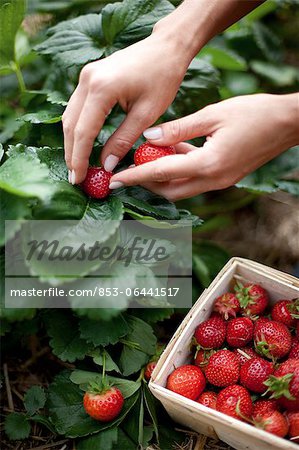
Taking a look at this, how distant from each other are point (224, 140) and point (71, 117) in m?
0.29

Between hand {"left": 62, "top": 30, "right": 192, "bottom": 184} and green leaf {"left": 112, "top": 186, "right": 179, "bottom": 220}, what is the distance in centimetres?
6

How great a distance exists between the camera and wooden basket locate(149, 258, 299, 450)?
34.8 inches

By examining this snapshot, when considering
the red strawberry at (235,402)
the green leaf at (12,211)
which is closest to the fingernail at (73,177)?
the green leaf at (12,211)

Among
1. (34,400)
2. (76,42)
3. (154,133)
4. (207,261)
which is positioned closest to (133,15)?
(76,42)

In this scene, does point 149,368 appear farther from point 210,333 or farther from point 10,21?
point 10,21

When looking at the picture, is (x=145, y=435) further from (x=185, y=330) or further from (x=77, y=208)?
(x=77, y=208)

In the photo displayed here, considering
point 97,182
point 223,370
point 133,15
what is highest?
point 133,15

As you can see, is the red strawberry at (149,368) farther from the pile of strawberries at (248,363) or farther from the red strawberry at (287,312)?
the red strawberry at (287,312)

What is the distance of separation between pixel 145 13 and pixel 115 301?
70 centimetres

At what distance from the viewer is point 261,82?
2.06 metres

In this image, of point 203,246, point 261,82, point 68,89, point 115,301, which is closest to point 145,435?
point 115,301

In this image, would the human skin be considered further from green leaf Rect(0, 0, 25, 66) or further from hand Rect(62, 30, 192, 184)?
green leaf Rect(0, 0, 25, 66)

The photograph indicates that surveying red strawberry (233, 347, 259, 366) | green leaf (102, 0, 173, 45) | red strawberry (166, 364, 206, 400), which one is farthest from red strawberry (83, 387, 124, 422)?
green leaf (102, 0, 173, 45)

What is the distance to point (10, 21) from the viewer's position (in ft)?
4.13
